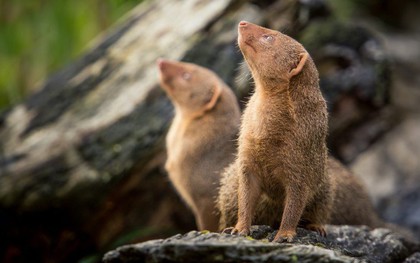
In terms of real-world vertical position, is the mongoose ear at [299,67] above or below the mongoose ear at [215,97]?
above

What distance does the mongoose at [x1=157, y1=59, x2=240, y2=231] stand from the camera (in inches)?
268

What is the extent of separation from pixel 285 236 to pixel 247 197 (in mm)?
492

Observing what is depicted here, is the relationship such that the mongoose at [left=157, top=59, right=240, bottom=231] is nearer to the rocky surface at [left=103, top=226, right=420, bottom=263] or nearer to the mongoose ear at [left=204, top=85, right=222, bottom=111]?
the mongoose ear at [left=204, top=85, right=222, bottom=111]

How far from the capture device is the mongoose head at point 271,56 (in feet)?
16.9

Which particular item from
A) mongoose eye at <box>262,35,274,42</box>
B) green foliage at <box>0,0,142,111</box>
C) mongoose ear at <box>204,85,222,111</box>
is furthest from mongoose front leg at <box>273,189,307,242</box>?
green foliage at <box>0,0,142,111</box>

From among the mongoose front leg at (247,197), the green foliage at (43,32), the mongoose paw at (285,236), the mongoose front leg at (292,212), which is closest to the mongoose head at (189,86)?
the mongoose front leg at (247,197)

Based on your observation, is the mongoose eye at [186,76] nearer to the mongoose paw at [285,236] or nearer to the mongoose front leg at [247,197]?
the mongoose front leg at [247,197]

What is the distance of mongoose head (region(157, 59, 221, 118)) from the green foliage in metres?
3.50

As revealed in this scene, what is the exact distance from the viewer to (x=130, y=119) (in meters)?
7.88

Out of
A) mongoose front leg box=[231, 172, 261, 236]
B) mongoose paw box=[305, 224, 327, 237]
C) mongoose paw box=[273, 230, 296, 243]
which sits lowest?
mongoose paw box=[305, 224, 327, 237]

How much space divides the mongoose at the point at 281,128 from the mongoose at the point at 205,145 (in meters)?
1.51

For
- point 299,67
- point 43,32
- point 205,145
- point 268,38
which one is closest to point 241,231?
point 299,67

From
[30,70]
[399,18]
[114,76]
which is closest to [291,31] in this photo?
[114,76]

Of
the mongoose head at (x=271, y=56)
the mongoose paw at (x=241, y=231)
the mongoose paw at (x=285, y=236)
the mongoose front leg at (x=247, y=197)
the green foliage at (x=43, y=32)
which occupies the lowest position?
the mongoose paw at (x=285, y=236)
